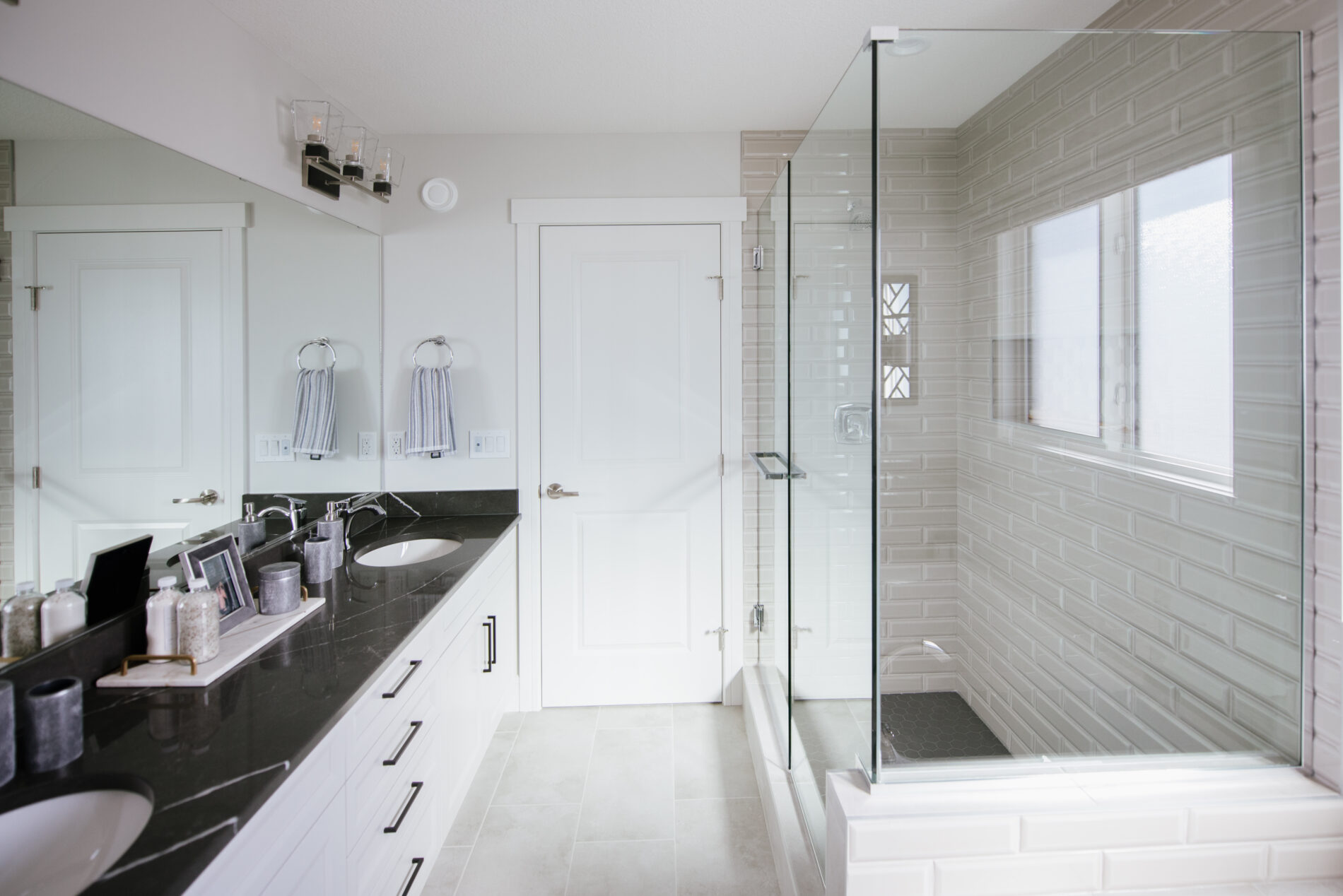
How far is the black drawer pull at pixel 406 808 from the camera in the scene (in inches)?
62.4

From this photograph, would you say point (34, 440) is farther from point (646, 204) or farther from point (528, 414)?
point (646, 204)

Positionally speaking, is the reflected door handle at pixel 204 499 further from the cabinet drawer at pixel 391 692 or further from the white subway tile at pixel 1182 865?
the white subway tile at pixel 1182 865

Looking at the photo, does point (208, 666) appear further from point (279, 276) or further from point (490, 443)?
point (490, 443)

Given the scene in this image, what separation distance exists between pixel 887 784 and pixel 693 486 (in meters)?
1.70

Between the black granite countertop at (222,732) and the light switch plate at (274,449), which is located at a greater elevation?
the light switch plate at (274,449)

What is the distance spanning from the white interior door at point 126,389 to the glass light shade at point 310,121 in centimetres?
54

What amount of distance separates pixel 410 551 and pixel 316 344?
812 mm

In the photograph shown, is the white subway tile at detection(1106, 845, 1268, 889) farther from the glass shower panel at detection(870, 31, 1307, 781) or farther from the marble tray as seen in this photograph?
the marble tray

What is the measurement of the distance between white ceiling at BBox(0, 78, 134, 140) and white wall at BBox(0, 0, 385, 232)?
0.02 m

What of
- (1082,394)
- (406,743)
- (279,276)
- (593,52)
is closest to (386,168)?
(279,276)

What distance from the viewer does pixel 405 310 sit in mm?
2906

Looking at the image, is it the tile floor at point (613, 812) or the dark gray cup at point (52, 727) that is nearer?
the dark gray cup at point (52, 727)

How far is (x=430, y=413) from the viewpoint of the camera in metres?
2.80

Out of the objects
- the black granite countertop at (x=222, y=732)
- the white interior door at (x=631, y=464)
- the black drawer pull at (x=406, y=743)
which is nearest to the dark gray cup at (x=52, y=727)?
the black granite countertop at (x=222, y=732)
